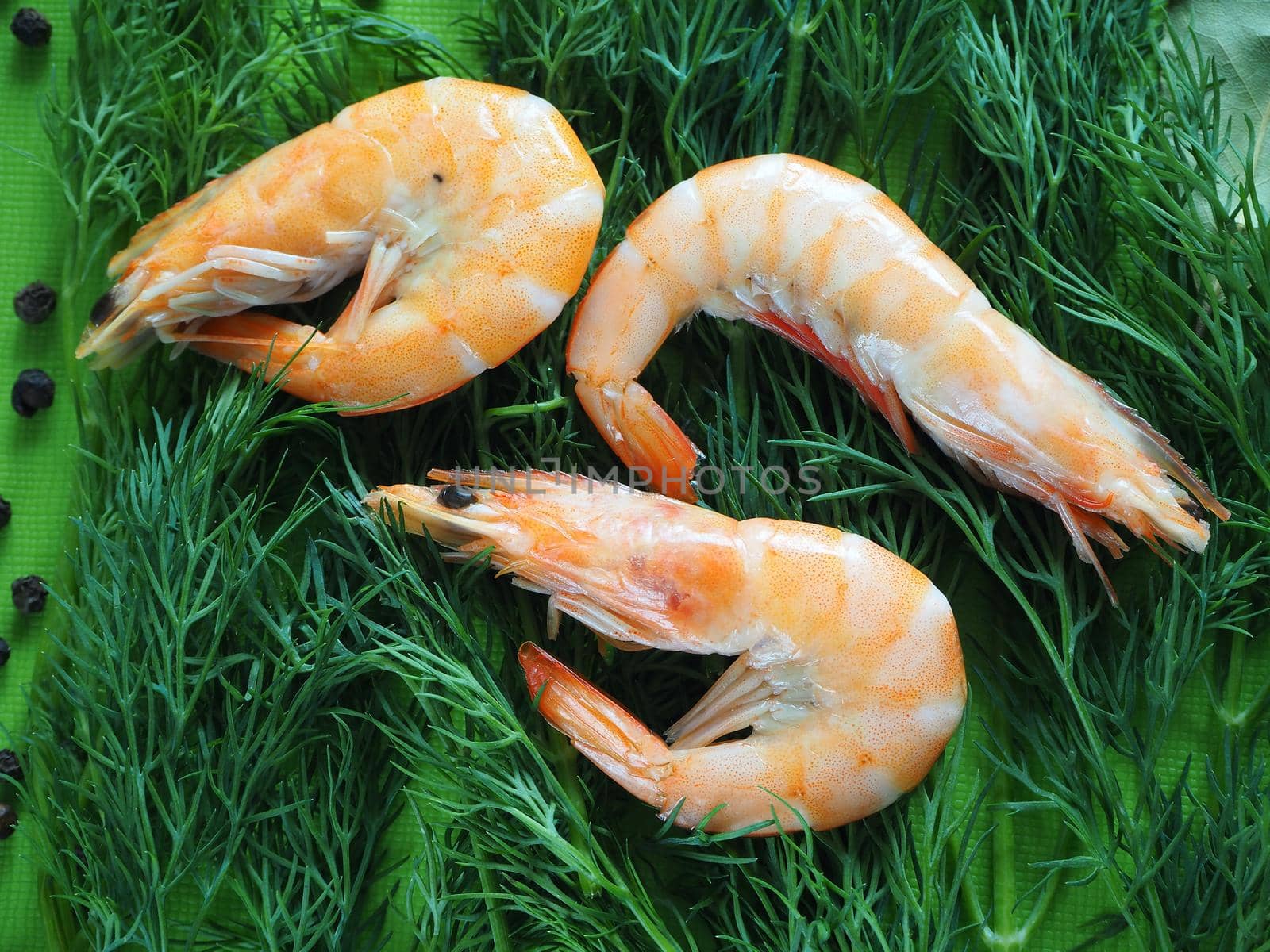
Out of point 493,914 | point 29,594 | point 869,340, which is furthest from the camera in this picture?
point 29,594

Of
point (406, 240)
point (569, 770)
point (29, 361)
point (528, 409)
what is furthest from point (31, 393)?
point (569, 770)

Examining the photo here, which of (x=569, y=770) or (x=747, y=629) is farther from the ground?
(x=747, y=629)

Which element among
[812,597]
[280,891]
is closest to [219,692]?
[280,891]

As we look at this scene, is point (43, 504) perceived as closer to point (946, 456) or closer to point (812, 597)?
point (812, 597)

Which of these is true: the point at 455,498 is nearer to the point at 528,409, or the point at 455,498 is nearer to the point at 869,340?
the point at 528,409

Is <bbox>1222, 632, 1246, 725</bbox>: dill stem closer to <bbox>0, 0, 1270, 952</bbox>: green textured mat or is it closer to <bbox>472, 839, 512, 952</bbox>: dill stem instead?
<bbox>472, 839, 512, 952</bbox>: dill stem

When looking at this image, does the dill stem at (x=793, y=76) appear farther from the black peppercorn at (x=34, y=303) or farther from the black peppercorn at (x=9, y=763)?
the black peppercorn at (x=9, y=763)
